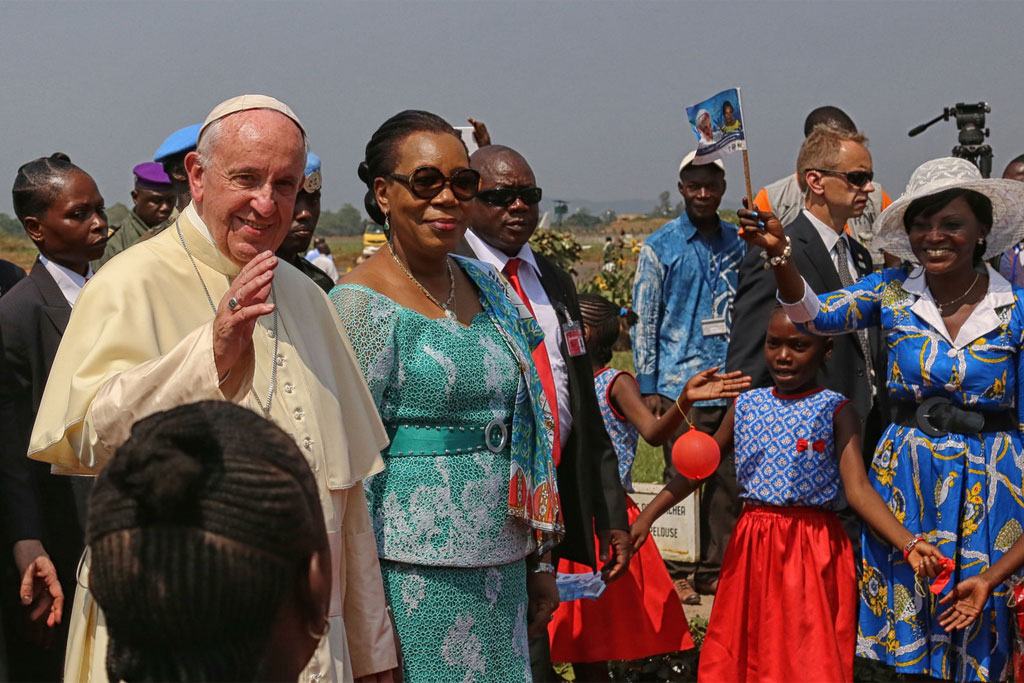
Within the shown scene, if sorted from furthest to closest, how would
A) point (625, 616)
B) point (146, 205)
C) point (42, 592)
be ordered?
point (146, 205) < point (625, 616) < point (42, 592)

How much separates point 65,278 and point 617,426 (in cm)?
281

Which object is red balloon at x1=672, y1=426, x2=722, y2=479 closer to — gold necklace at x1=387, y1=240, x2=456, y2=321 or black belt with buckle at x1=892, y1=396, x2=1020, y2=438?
black belt with buckle at x1=892, y1=396, x2=1020, y2=438

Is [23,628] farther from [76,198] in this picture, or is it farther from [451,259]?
[451,259]

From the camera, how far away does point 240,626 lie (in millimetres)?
1559

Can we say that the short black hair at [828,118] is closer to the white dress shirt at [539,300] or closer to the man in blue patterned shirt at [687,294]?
the man in blue patterned shirt at [687,294]

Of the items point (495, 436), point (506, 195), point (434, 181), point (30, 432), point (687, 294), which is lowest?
point (495, 436)

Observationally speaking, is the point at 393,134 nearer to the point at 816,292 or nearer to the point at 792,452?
the point at 792,452

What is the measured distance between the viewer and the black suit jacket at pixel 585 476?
432 cm

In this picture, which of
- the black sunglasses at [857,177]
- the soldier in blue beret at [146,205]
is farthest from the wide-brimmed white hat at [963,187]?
the soldier in blue beret at [146,205]

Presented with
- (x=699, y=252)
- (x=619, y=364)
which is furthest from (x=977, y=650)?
(x=619, y=364)

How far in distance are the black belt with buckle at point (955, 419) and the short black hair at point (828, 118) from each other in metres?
2.91

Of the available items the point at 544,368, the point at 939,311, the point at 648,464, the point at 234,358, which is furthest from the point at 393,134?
the point at 648,464

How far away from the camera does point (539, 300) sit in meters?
5.01

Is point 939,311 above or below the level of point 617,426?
above
